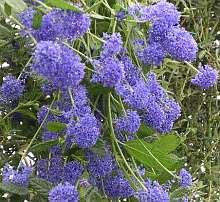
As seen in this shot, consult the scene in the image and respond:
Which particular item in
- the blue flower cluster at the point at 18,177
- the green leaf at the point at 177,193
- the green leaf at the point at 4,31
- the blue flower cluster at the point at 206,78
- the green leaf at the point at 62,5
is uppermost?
the green leaf at the point at 62,5

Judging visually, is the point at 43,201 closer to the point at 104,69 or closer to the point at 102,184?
the point at 102,184

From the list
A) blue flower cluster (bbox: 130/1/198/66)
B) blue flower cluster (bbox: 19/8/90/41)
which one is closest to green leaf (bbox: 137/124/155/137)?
blue flower cluster (bbox: 130/1/198/66)

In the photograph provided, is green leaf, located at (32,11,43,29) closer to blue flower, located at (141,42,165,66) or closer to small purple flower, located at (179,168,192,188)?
blue flower, located at (141,42,165,66)

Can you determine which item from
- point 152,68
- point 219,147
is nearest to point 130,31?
point 152,68

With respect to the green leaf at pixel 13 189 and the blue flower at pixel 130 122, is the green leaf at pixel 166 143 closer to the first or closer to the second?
the blue flower at pixel 130 122

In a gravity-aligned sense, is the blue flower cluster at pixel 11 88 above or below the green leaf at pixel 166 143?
above

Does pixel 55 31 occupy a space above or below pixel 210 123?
above

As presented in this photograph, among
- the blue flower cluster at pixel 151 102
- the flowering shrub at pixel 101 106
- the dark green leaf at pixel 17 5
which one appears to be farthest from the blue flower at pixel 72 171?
the dark green leaf at pixel 17 5
